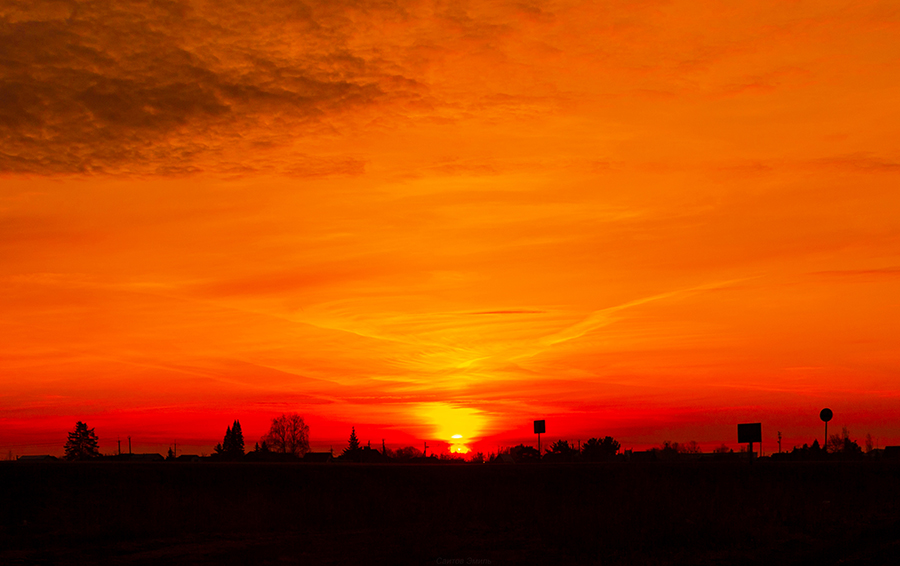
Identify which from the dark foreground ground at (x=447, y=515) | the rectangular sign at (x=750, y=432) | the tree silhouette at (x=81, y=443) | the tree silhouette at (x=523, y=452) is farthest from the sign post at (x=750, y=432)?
the tree silhouette at (x=81, y=443)

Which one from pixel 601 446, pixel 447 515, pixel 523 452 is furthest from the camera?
pixel 601 446

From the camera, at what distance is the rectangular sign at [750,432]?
61906mm

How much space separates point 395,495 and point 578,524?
13763 millimetres

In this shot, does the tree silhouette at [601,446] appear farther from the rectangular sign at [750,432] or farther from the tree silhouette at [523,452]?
the rectangular sign at [750,432]

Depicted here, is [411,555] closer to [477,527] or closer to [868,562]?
[477,527]

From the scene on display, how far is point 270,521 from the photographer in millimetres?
36344

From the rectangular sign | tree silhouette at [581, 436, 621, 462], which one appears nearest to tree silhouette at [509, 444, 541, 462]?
tree silhouette at [581, 436, 621, 462]

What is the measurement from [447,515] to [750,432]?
31835 mm

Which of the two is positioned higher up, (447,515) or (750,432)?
(750,432)

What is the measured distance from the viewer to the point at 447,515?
38531 mm

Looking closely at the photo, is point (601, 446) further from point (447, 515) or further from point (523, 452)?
point (447, 515)

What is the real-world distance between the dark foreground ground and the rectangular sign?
6860 mm

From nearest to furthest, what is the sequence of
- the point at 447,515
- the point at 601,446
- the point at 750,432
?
the point at 447,515 < the point at 750,432 < the point at 601,446

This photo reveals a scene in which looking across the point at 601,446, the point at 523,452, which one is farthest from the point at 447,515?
the point at 601,446
